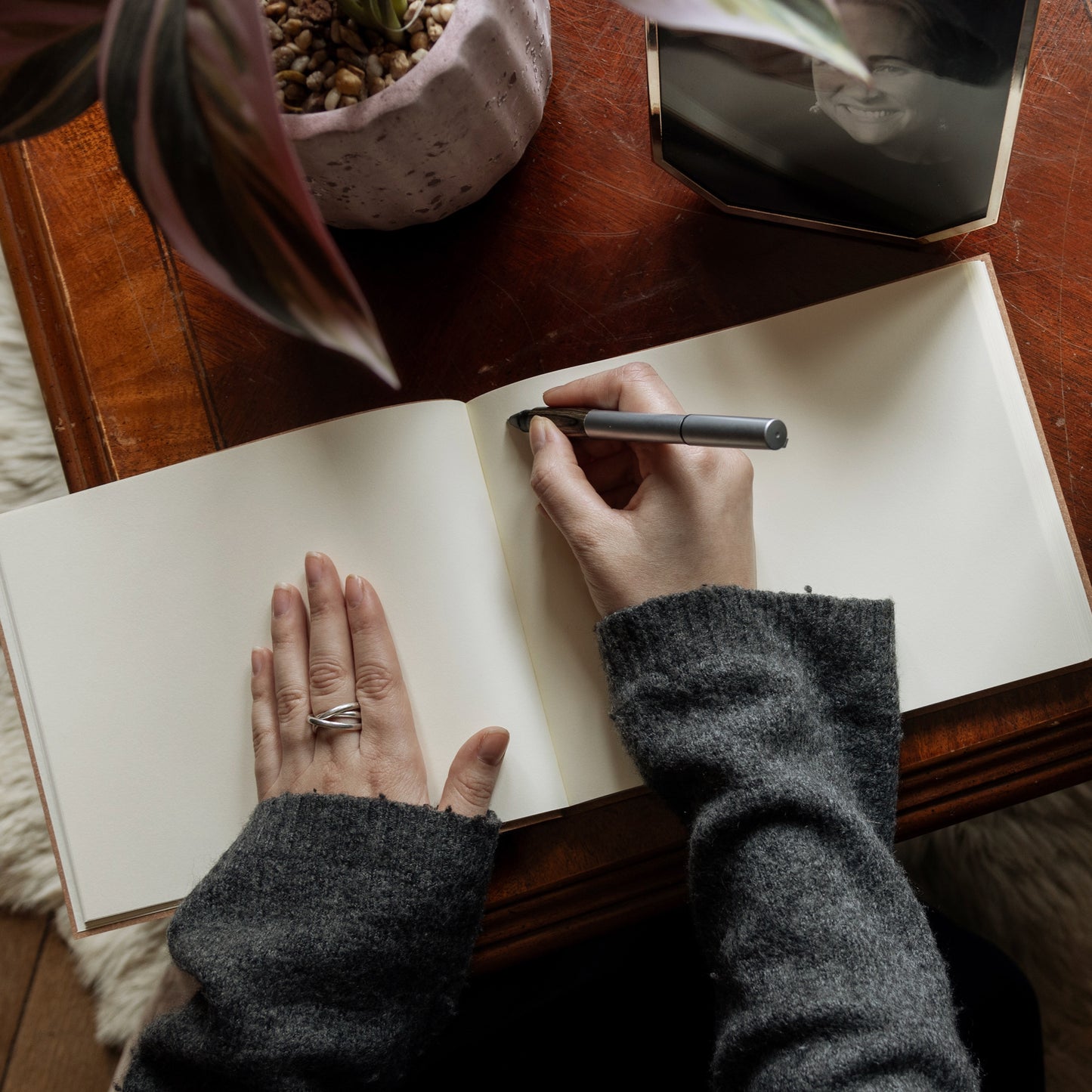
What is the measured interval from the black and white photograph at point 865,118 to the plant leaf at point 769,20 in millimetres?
98

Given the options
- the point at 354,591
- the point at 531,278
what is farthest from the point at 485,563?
the point at 531,278

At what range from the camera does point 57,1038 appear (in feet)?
2.82

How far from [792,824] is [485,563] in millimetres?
227

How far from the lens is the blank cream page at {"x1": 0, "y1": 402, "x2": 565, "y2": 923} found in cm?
52

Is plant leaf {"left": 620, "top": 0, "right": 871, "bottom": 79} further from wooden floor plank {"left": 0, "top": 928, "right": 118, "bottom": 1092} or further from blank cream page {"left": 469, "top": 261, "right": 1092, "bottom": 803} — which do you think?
wooden floor plank {"left": 0, "top": 928, "right": 118, "bottom": 1092}

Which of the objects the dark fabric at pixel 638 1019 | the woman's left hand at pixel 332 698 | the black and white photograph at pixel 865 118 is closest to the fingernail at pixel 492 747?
the woman's left hand at pixel 332 698

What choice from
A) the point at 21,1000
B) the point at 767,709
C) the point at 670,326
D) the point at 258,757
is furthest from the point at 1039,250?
the point at 21,1000

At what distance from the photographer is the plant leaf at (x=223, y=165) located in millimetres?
258

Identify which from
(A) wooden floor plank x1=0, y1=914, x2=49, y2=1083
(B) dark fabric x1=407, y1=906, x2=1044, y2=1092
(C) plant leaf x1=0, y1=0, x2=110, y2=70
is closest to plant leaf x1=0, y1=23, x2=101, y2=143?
(C) plant leaf x1=0, y1=0, x2=110, y2=70

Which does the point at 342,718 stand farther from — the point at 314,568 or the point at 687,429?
the point at 687,429

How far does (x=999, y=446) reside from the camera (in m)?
0.52

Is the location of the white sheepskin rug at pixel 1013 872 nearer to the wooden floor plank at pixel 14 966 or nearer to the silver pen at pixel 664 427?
the wooden floor plank at pixel 14 966

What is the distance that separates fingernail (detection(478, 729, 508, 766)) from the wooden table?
0.12 metres

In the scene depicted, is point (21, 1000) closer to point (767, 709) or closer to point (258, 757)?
point (258, 757)
